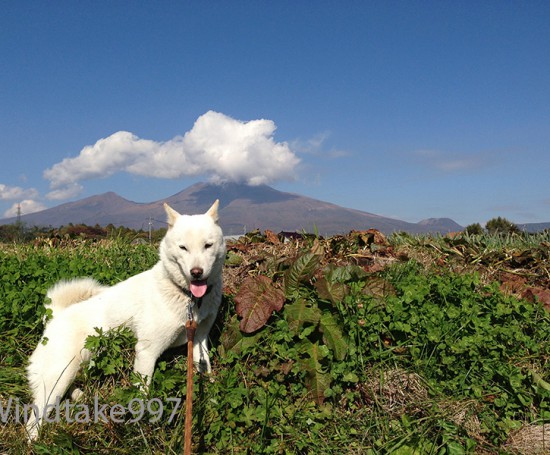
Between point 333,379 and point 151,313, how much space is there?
5.63ft

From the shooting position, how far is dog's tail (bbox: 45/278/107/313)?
14.7 feet

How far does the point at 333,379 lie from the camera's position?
3721 mm

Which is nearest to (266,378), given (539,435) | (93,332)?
(93,332)

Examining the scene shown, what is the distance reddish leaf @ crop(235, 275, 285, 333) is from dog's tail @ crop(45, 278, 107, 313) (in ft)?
5.05

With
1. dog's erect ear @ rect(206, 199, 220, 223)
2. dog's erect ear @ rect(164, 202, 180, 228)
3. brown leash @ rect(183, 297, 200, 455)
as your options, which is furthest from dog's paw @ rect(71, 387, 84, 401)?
dog's erect ear @ rect(206, 199, 220, 223)

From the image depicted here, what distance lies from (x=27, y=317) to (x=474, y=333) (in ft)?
14.7

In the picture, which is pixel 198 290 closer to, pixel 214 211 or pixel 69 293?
pixel 214 211

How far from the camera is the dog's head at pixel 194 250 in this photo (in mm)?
3645

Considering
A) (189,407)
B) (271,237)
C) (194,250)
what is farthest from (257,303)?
(271,237)

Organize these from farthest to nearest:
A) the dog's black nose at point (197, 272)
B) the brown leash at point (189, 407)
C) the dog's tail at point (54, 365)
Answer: the dog's tail at point (54, 365)
the dog's black nose at point (197, 272)
the brown leash at point (189, 407)

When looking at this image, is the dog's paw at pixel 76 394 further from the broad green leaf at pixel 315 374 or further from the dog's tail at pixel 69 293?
the broad green leaf at pixel 315 374

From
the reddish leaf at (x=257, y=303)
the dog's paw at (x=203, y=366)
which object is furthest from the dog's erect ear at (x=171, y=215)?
the dog's paw at (x=203, y=366)

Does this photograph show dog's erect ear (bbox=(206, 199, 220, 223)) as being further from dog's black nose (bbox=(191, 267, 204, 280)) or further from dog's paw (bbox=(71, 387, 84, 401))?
dog's paw (bbox=(71, 387, 84, 401))

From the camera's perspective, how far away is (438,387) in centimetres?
371
